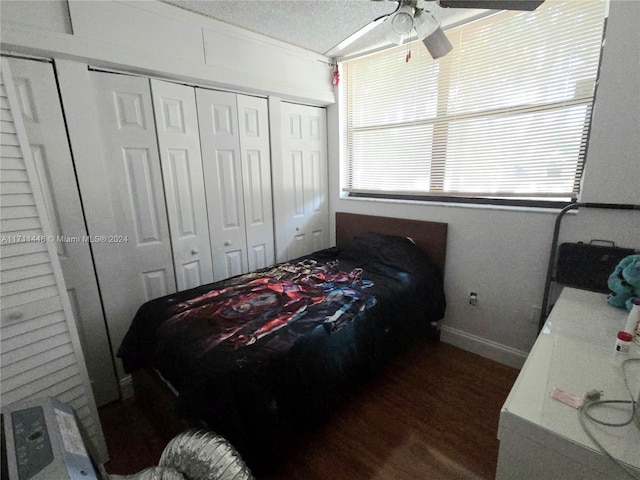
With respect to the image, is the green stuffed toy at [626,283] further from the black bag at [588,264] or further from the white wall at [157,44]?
the white wall at [157,44]

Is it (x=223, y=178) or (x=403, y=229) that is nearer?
(x=223, y=178)

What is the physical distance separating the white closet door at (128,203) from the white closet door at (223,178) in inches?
14.2

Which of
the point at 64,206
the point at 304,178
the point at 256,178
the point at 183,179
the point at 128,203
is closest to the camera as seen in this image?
the point at 64,206

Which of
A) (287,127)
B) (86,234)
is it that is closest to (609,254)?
(287,127)

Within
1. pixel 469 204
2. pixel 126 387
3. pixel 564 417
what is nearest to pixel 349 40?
pixel 469 204

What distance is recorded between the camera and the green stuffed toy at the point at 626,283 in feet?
4.71

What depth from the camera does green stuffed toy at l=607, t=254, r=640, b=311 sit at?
1437 mm

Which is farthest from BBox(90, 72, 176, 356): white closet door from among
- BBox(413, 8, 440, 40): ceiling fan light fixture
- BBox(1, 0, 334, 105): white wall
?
BBox(413, 8, 440, 40): ceiling fan light fixture

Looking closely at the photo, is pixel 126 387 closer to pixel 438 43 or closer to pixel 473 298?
pixel 473 298

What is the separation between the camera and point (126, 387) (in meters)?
2.00

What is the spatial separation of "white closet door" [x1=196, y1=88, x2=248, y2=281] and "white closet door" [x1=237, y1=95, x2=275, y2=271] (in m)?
0.06

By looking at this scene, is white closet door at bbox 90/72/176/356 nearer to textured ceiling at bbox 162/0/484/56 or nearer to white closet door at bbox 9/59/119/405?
white closet door at bbox 9/59/119/405

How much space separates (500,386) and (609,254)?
1.06m

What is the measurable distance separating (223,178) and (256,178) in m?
0.31
